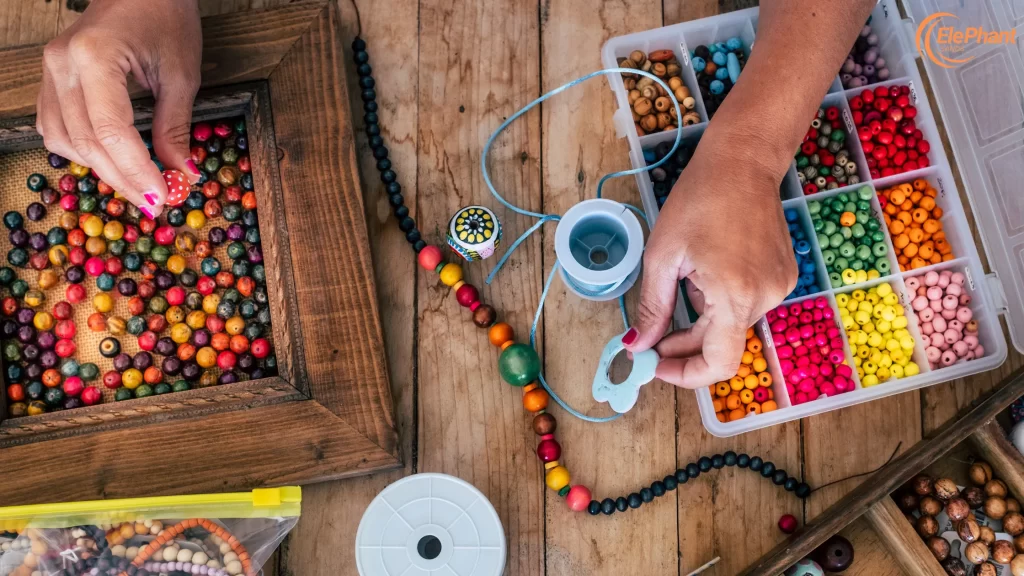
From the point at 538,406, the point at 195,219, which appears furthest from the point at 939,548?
the point at 195,219

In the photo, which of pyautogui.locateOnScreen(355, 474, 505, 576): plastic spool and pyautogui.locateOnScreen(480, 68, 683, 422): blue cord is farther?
pyautogui.locateOnScreen(480, 68, 683, 422): blue cord

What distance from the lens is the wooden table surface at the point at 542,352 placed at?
3.90 ft

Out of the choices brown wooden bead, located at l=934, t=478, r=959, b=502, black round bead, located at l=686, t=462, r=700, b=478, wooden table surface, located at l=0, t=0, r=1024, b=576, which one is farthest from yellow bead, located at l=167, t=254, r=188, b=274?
brown wooden bead, located at l=934, t=478, r=959, b=502

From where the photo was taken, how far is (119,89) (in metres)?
0.96

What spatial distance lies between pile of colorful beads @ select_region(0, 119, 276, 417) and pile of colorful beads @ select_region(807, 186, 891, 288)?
91 centimetres

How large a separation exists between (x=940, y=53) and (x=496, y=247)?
845mm

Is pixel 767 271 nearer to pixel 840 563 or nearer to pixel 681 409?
Answer: pixel 681 409

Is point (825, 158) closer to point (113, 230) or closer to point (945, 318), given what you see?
point (945, 318)

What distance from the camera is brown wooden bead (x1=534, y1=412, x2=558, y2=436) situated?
3.85 feet

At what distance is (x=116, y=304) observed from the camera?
1.20 m

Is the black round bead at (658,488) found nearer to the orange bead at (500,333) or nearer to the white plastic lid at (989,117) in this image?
the orange bead at (500,333)

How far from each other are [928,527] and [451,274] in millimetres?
829

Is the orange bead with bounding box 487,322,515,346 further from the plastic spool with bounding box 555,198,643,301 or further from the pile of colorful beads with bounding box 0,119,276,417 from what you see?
the pile of colorful beads with bounding box 0,119,276,417

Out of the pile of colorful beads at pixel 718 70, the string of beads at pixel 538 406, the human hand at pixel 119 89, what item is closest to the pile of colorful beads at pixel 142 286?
the human hand at pixel 119 89
